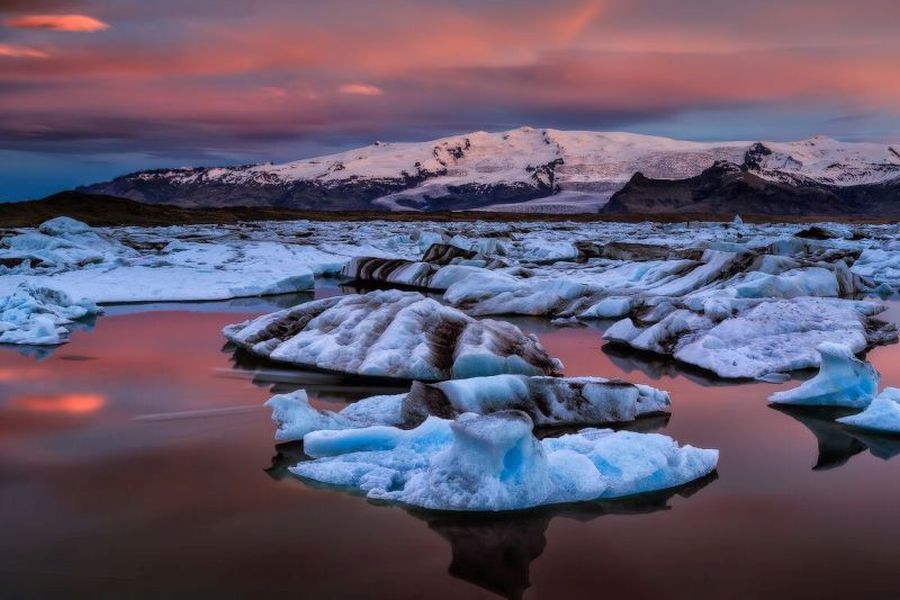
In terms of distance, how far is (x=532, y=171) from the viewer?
155m

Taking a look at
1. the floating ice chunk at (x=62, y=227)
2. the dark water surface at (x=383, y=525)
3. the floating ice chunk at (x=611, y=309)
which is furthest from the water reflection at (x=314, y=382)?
the floating ice chunk at (x=62, y=227)

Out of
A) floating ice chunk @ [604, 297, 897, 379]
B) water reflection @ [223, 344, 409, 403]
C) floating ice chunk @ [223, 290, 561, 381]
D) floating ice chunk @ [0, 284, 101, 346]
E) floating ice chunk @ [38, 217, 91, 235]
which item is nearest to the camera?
water reflection @ [223, 344, 409, 403]

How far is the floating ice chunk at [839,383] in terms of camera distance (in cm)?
704

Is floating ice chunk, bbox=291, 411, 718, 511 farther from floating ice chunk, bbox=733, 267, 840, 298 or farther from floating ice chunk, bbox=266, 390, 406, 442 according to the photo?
floating ice chunk, bbox=733, 267, 840, 298

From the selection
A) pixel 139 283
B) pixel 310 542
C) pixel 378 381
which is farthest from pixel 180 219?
pixel 310 542

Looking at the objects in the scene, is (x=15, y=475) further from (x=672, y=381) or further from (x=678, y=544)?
(x=672, y=381)

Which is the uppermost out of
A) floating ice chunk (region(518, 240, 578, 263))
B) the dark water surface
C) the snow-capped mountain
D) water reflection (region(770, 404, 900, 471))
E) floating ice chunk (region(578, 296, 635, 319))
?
the snow-capped mountain

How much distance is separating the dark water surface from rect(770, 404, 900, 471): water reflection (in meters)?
0.02

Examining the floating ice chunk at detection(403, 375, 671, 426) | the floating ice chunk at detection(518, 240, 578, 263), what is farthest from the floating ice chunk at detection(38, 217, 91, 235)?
the floating ice chunk at detection(403, 375, 671, 426)

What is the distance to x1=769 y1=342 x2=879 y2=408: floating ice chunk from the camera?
7.04m

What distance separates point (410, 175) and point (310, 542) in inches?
6947

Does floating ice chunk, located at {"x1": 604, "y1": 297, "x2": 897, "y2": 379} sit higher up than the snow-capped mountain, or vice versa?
the snow-capped mountain

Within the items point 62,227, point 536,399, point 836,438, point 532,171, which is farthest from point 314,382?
point 532,171

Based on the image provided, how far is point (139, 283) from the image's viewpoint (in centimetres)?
1594
